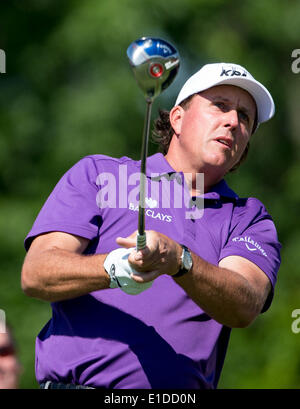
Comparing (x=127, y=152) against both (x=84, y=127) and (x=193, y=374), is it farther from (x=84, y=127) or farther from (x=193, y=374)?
(x=193, y=374)

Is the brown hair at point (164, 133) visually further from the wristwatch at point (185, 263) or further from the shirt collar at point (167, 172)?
the wristwatch at point (185, 263)

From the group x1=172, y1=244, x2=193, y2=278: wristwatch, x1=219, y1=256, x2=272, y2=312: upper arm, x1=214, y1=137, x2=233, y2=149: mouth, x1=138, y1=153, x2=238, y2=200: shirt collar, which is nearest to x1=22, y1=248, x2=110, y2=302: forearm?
x1=172, y1=244, x2=193, y2=278: wristwatch

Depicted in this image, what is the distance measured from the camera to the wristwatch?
156 inches

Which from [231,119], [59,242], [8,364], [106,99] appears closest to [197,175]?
[231,119]

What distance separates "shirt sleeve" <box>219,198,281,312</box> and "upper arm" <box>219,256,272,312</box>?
0.03 meters

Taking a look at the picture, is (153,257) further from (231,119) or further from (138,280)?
(231,119)

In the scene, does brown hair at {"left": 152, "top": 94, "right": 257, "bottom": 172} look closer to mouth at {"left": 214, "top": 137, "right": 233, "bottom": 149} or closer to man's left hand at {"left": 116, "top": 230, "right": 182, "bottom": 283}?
mouth at {"left": 214, "top": 137, "right": 233, "bottom": 149}

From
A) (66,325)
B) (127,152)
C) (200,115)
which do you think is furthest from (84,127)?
(66,325)

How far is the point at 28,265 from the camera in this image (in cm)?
430

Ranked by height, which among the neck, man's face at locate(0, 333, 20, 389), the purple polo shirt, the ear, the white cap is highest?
the white cap

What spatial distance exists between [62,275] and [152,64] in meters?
1.09

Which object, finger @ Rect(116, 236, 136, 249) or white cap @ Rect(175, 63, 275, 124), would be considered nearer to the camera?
finger @ Rect(116, 236, 136, 249)

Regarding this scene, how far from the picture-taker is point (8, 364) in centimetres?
571
